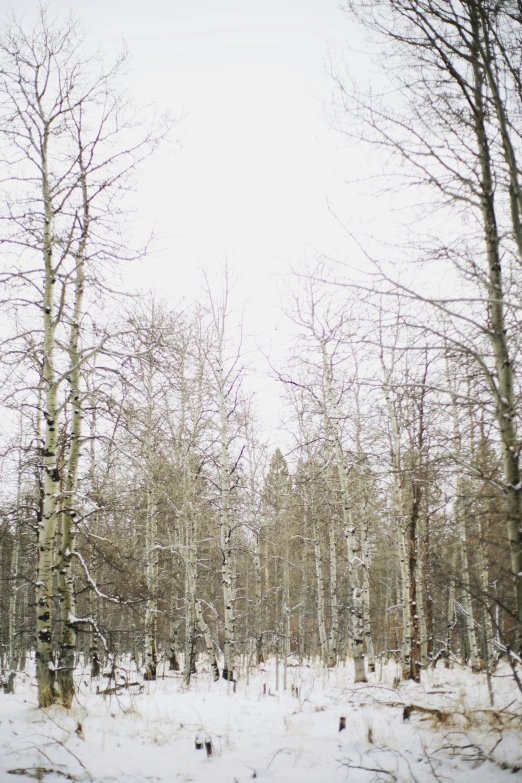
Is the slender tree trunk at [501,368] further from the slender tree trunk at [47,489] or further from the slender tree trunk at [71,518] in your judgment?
the slender tree trunk at [47,489]

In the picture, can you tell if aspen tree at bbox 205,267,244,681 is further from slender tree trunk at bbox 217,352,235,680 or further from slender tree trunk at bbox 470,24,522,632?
slender tree trunk at bbox 470,24,522,632

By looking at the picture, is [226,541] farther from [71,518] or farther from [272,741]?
[272,741]

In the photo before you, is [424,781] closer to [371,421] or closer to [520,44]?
[520,44]

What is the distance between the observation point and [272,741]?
17.0ft

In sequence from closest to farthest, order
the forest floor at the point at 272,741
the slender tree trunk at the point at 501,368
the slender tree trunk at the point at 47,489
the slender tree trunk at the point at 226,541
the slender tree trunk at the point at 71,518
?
the slender tree trunk at the point at 501,368 < the forest floor at the point at 272,741 < the slender tree trunk at the point at 47,489 < the slender tree trunk at the point at 71,518 < the slender tree trunk at the point at 226,541

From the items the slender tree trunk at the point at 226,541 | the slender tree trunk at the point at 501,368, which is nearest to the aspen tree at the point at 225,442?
the slender tree trunk at the point at 226,541

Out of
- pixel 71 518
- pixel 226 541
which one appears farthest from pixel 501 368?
pixel 226 541

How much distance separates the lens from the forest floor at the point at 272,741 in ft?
12.7

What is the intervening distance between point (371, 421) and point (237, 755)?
29.7 ft

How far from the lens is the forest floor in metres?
3.87

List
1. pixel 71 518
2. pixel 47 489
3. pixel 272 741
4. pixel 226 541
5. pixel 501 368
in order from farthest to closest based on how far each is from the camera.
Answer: pixel 226 541, pixel 71 518, pixel 47 489, pixel 272 741, pixel 501 368

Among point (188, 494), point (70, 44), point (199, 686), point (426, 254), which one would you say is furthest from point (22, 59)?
point (199, 686)

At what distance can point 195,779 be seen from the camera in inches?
156

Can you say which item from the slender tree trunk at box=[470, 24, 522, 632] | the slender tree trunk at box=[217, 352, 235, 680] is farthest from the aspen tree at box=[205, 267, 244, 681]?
the slender tree trunk at box=[470, 24, 522, 632]
